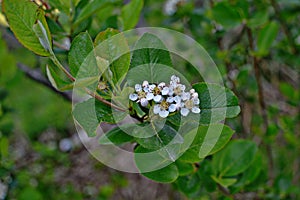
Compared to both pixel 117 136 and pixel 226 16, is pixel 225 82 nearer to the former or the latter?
pixel 226 16

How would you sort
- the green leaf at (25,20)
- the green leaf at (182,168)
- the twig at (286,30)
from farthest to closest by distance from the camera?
1. the twig at (286,30)
2. the green leaf at (182,168)
3. the green leaf at (25,20)

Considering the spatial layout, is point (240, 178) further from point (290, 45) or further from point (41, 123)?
point (41, 123)

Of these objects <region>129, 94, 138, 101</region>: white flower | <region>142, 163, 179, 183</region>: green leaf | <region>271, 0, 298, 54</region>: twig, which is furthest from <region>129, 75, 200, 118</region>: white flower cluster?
<region>271, 0, 298, 54</region>: twig

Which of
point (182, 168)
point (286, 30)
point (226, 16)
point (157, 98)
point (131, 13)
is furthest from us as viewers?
point (286, 30)

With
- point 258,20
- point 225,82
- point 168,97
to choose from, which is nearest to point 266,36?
point 258,20

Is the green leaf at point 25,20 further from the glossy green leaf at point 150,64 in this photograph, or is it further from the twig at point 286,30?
the twig at point 286,30

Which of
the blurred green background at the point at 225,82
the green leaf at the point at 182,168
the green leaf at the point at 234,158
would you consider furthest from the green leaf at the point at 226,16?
the green leaf at the point at 182,168
